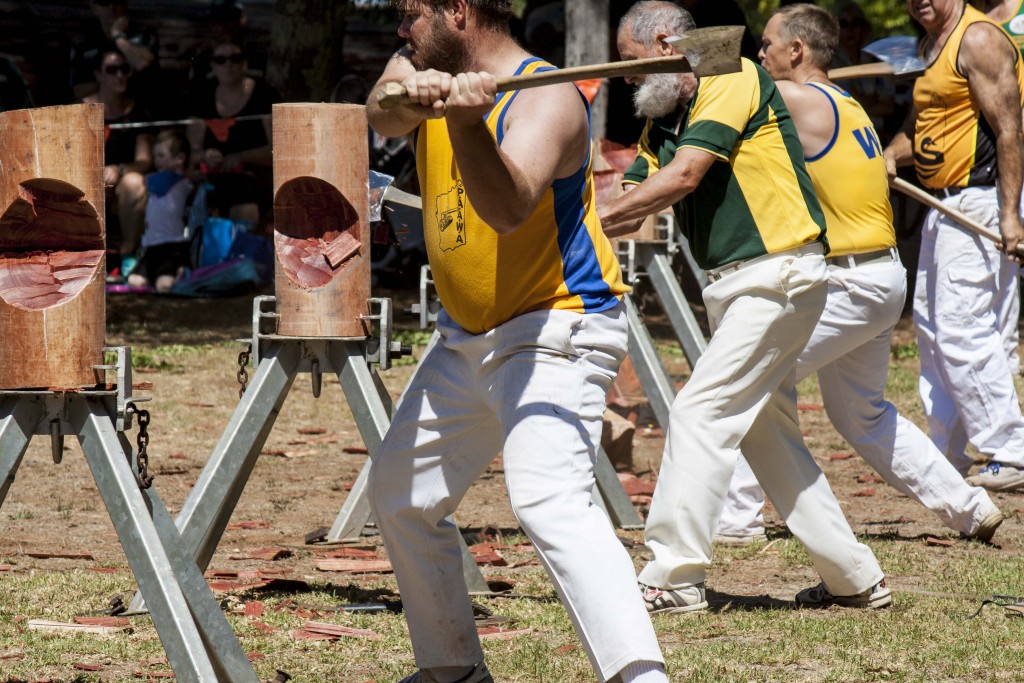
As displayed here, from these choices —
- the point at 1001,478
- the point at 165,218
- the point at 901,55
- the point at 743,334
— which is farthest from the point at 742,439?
the point at 165,218

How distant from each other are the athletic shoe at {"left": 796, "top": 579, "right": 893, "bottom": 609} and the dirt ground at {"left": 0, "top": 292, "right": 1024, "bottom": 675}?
133mm

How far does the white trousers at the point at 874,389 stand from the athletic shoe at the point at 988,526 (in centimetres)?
2

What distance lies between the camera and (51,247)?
3.78 meters

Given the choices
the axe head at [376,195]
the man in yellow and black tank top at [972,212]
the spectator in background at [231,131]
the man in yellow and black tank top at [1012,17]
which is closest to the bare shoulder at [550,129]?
the axe head at [376,195]

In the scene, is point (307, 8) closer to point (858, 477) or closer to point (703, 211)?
point (858, 477)

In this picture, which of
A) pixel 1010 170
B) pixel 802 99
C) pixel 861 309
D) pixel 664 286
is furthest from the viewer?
pixel 664 286

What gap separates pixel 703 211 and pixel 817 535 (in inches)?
47.4

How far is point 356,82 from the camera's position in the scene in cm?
1459

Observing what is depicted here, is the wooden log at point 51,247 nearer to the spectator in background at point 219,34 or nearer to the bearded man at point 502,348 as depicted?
the bearded man at point 502,348

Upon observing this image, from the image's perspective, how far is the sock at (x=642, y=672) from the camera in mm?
3178

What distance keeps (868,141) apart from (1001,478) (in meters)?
2.02

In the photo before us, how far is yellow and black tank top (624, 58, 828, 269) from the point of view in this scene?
4820 millimetres

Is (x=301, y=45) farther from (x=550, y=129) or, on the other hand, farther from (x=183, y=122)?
(x=550, y=129)

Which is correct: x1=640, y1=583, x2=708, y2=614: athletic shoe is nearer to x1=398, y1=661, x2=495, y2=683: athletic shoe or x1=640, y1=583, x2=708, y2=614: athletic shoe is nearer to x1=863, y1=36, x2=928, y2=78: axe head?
x1=398, y1=661, x2=495, y2=683: athletic shoe
